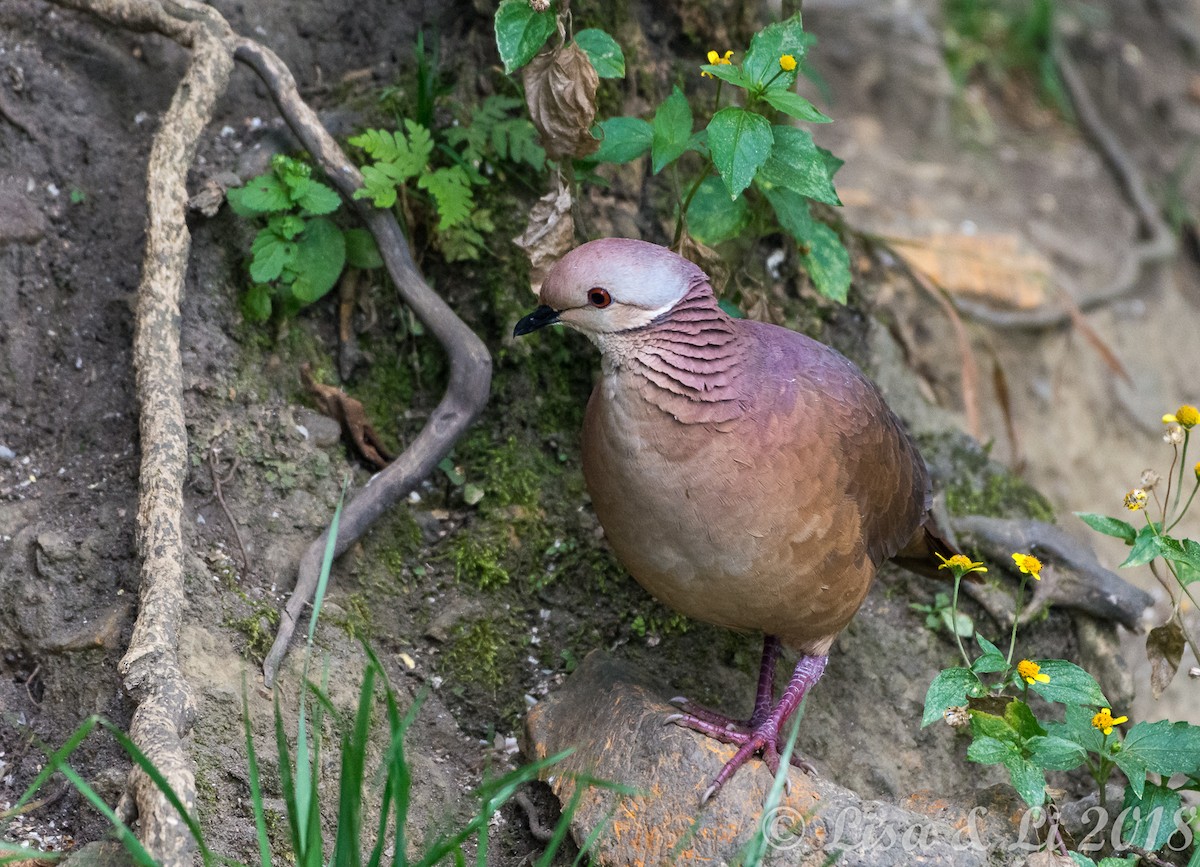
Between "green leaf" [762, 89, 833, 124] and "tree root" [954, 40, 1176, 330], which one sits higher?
"green leaf" [762, 89, 833, 124]

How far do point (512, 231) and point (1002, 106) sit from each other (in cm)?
445

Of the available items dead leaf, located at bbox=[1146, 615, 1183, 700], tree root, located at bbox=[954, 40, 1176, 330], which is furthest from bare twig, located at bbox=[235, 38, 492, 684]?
tree root, located at bbox=[954, 40, 1176, 330]

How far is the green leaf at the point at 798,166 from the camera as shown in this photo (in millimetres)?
2910

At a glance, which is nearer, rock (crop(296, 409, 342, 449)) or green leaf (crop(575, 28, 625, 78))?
green leaf (crop(575, 28, 625, 78))

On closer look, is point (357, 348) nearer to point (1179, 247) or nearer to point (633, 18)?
point (633, 18)

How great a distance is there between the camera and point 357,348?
3.51 m

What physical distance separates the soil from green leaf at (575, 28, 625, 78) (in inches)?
26.2

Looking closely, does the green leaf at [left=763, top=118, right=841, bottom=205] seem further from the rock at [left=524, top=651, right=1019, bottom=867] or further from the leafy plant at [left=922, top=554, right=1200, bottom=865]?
the rock at [left=524, top=651, right=1019, bottom=867]

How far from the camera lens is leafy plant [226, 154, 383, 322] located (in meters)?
3.20

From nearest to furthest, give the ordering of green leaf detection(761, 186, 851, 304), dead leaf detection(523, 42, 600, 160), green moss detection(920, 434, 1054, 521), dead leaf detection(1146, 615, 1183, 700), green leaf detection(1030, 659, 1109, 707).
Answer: green leaf detection(1030, 659, 1109, 707), dead leaf detection(1146, 615, 1183, 700), dead leaf detection(523, 42, 600, 160), green leaf detection(761, 186, 851, 304), green moss detection(920, 434, 1054, 521)

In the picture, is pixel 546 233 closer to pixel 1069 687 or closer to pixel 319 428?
pixel 319 428

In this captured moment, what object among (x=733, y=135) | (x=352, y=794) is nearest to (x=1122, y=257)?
(x=733, y=135)

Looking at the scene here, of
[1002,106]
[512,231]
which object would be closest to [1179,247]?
[1002,106]

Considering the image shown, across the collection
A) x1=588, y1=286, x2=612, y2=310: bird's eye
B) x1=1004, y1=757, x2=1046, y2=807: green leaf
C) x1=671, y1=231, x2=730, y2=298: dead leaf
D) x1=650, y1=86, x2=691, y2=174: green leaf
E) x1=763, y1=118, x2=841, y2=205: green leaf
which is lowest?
x1=1004, y1=757, x2=1046, y2=807: green leaf
